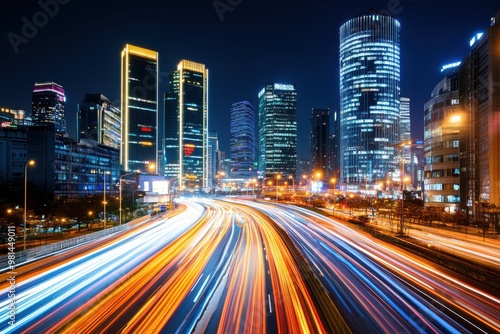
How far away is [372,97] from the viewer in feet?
633

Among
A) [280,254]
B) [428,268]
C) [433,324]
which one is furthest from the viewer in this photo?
[280,254]

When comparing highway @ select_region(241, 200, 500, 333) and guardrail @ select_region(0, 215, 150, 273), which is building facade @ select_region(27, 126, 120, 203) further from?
highway @ select_region(241, 200, 500, 333)

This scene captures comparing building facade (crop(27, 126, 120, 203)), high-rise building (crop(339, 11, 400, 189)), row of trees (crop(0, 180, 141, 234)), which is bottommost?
row of trees (crop(0, 180, 141, 234))

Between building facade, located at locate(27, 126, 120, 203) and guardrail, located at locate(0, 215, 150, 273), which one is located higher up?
building facade, located at locate(27, 126, 120, 203)

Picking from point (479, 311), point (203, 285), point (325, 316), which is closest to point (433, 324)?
point (479, 311)

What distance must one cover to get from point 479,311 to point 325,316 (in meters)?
7.13

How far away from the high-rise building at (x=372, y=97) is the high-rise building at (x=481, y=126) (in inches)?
5377

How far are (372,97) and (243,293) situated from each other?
196944mm

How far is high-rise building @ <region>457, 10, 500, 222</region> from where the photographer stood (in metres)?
49.2

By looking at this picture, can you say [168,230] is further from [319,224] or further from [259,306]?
[259,306]

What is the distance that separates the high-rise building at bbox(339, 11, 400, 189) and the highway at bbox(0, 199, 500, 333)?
17865cm

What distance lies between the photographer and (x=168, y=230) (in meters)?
40.3

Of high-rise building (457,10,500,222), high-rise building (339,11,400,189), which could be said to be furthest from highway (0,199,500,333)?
high-rise building (339,11,400,189)

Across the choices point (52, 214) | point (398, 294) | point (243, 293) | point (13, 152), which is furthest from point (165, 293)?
point (13, 152)
